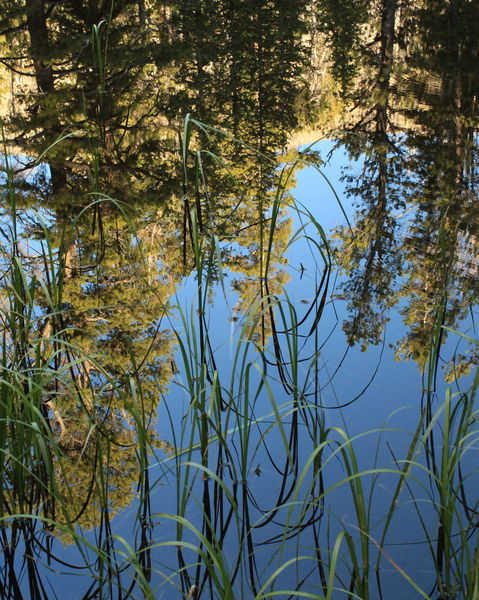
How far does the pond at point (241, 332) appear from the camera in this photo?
1.24m

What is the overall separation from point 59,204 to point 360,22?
5426mm

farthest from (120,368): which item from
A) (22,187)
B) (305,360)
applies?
(22,187)

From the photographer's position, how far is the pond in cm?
124

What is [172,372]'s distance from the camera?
195 centimetres

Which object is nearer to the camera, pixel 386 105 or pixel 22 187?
pixel 22 187

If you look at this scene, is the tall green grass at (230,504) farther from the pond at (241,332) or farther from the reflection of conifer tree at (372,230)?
the reflection of conifer tree at (372,230)

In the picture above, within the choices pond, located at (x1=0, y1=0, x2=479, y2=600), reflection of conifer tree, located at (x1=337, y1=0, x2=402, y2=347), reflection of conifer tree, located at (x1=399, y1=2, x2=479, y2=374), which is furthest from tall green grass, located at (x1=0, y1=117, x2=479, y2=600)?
reflection of conifer tree, located at (x1=337, y1=0, x2=402, y2=347)

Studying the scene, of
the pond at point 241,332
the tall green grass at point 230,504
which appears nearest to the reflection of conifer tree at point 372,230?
the pond at point 241,332

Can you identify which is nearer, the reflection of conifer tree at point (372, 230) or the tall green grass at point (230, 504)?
the tall green grass at point (230, 504)

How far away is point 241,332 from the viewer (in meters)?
1.44

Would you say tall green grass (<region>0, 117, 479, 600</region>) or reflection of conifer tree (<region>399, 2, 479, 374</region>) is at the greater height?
reflection of conifer tree (<region>399, 2, 479, 374</region>)

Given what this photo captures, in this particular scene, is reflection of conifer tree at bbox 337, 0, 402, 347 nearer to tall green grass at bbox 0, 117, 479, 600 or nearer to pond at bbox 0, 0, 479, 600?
pond at bbox 0, 0, 479, 600

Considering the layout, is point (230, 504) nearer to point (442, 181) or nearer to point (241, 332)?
point (241, 332)

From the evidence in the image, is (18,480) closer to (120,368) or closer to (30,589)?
(30,589)
